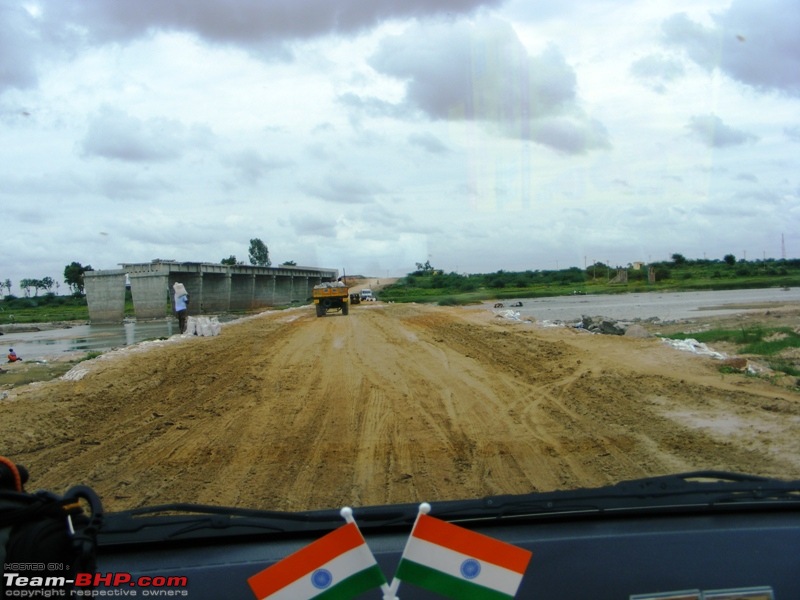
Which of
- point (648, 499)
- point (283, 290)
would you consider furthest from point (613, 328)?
point (283, 290)

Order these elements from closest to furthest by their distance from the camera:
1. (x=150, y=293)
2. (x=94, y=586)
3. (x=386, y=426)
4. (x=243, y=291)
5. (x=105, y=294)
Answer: (x=94, y=586)
(x=386, y=426)
(x=150, y=293)
(x=105, y=294)
(x=243, y=291)

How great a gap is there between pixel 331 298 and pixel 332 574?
36.0 meters

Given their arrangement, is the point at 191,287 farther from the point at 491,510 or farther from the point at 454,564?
the point at 454,564

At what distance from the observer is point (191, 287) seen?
43.4m

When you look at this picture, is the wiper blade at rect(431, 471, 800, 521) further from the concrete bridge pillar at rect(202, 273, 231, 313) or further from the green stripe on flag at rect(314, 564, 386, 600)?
the concrete bridge pillar at rect(202, 273, 231, 313)

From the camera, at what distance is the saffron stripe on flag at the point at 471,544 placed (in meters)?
2.31

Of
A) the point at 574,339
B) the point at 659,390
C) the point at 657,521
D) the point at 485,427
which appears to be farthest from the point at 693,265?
the point at 657,521

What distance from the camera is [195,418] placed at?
9.32 metres

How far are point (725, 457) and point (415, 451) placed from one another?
2.88 meters

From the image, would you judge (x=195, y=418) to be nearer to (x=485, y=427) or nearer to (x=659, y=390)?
(x=485, y=427)

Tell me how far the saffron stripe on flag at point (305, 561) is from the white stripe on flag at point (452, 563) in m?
0.16

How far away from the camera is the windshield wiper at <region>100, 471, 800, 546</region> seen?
2900 millimetres

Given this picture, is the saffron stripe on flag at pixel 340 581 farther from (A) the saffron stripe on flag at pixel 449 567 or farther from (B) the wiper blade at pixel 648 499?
(B) the wiper blade at pixel 648 499

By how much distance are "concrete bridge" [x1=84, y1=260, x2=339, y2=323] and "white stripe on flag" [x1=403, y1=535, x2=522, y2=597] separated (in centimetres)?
2638
